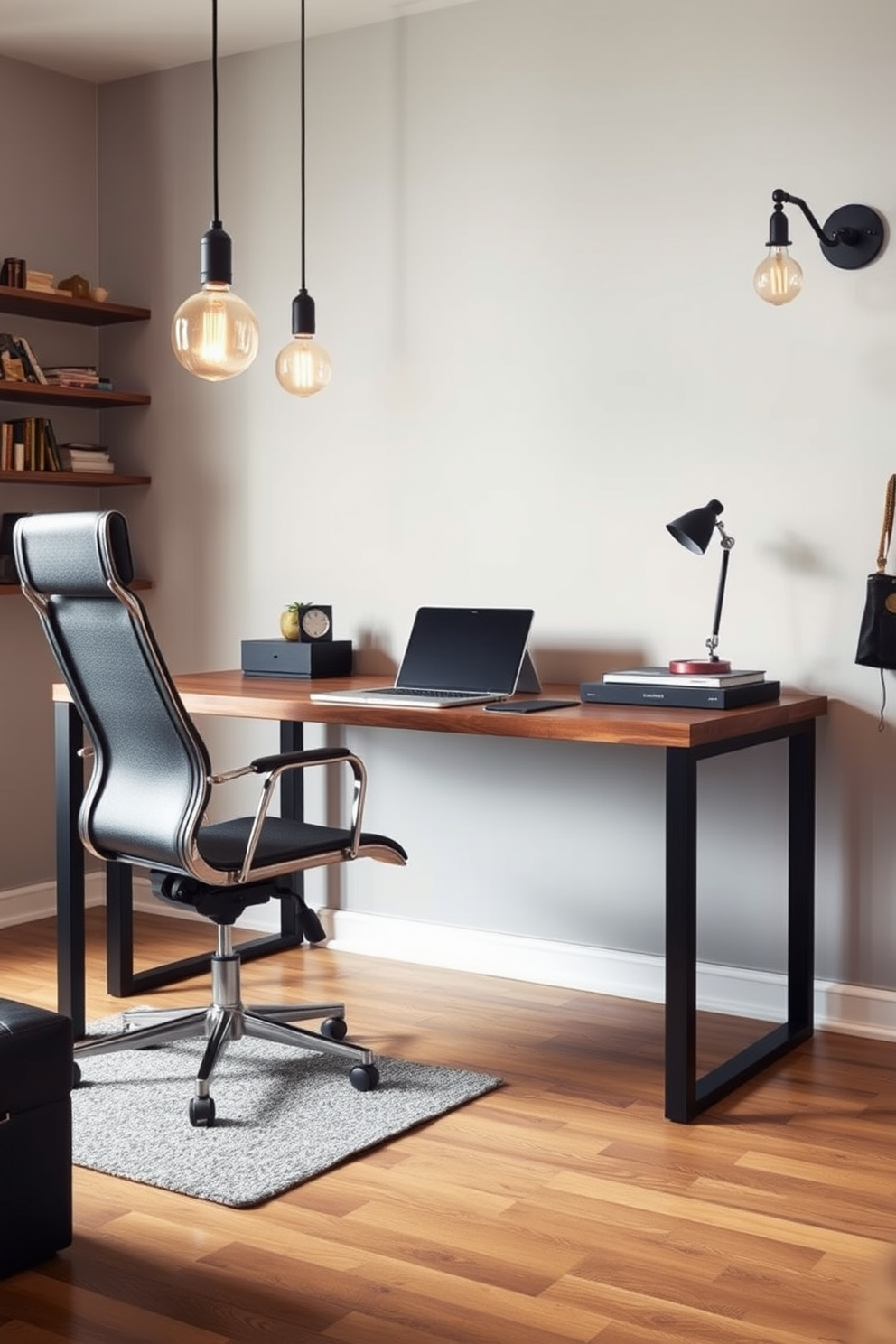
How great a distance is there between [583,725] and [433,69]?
2.02 m

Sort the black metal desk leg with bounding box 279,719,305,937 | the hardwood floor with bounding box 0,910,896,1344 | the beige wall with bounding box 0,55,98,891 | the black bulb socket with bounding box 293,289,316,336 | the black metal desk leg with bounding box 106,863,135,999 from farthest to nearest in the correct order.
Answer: the beige wall with bounding box 0,55,98,891
the black metal desk leg with bounding box 279,719,305,937
the black metal desk leg with bounding box 106,863,135,999
the black bulb socket with bounding box 293,289,316,336
the hardwood floor with bounding box 0,910,896,1344

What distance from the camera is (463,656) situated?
373 cm

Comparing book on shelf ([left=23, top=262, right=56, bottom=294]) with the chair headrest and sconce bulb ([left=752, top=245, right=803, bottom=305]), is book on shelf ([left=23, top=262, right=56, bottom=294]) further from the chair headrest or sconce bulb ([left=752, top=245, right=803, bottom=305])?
sconce bulb ([left=752, top=245, right=803, bottom=305])

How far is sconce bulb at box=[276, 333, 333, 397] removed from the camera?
3723 mm

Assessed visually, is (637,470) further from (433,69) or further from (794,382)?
(433,69)

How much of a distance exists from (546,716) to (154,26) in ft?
8.06

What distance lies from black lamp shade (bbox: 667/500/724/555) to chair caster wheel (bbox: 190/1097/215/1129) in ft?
5.10

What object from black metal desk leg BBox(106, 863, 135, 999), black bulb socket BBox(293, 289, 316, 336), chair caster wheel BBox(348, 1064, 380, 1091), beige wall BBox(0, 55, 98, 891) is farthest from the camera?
beige wall BBox(0, 55, 98, 891)

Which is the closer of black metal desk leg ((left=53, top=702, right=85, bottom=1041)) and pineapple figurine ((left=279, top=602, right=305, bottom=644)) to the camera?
black metal desk leg ((left=53, top=702, right=85, bottom=1041))

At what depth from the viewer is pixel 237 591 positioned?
4547 mm

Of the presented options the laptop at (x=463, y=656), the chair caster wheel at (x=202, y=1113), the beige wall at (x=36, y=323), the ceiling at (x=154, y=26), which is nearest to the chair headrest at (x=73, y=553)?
the laptop at (x=463, y=656)

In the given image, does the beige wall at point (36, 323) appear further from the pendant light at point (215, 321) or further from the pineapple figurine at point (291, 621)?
the pendant light at point (215, 321)

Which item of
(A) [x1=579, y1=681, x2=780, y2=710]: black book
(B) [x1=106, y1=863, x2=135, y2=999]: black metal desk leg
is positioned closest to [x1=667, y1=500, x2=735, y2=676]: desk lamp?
(A) [x1=579, y1=681, x2=780, y2=710]: black book

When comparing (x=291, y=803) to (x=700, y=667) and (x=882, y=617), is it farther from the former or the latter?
(x=882, y=617)
